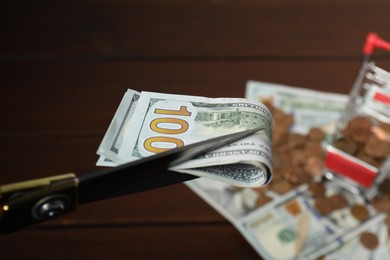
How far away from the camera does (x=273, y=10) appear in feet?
3.66

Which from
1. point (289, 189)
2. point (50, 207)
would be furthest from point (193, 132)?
point (289, 189)

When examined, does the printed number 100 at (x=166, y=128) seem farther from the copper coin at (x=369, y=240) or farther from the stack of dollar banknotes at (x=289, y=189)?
the copper coin at (x=369, y=240)

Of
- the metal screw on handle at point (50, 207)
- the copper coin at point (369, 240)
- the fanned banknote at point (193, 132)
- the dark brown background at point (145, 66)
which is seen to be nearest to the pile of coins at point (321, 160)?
the copper coin at point (369, 240)

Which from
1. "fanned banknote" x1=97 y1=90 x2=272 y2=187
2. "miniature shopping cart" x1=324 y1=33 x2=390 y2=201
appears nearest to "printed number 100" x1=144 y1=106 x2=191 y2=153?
"fanned banknote" x1=97 y1=90 x2=272 y2=187

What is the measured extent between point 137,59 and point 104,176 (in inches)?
26.4

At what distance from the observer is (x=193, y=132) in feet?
1.42

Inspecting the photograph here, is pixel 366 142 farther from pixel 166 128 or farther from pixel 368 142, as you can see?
pixel 166 128

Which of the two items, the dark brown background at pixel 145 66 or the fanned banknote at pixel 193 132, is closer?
the fanned banknote at pixel 193 132

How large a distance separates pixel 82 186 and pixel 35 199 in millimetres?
34

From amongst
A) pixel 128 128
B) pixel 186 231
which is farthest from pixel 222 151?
pixel 186 231

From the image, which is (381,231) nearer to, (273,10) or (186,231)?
(186,231)

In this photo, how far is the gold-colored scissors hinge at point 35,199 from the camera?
35 cm

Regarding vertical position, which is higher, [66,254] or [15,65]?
[15,65]

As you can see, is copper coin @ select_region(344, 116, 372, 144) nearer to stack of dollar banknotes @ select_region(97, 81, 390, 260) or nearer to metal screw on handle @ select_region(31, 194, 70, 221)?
stack of dollar banknotes @ select_region(97, 81, 390, 260)
